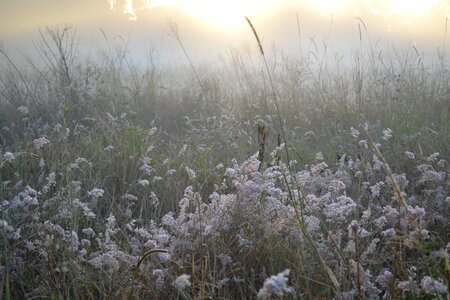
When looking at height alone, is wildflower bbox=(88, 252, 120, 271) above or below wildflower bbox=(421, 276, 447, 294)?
below

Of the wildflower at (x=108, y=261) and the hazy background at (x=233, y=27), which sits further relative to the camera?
the hazy background at (x=233, y=27)

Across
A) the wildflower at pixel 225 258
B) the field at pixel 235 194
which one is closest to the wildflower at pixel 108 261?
the field at pixel 235 194

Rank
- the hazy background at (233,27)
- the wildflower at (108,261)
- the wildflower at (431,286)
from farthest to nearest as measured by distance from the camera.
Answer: the hazy background at (233,27)
the wildflower at (108,261)
the wildflower at (431,286)

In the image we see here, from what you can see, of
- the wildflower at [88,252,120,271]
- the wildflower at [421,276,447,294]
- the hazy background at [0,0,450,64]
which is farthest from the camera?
the hazy background at [0,0,450,64]

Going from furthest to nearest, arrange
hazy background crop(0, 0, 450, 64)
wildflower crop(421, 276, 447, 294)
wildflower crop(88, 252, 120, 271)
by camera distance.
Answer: hazy background crop(0, 0, 450, 64), wildflower crop(88, 252, 120, 271), wildflower crop(421, 276, 447, 294)

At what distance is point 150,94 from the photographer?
6.35 metres

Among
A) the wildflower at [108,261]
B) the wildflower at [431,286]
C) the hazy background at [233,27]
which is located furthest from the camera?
Result: the hazy background at [233,27]

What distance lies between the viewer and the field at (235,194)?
1819 millimetres

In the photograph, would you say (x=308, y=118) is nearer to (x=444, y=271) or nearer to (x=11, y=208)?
(x=11, y=208)

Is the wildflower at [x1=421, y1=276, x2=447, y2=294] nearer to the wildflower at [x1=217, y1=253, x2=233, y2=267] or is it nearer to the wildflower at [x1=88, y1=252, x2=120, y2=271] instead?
the wildflower at [x1=217, y1=253, x2=233, y2=267]

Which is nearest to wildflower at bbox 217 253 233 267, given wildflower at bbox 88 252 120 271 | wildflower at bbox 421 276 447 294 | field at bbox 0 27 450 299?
field at bbox 0 27 450 299

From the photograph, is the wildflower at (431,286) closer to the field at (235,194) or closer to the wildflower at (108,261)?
the field at (235,194)

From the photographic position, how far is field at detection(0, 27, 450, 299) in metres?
1.82

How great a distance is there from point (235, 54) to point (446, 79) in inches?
108
